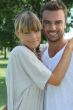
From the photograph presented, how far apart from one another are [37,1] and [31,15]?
20072mm

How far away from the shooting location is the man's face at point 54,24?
11.8ft

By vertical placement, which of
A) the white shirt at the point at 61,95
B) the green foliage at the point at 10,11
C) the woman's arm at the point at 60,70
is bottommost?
the green foliage at the point at 10,11

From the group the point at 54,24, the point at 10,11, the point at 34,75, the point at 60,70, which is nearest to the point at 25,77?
the point at 34,75

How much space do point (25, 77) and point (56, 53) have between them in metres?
0.38

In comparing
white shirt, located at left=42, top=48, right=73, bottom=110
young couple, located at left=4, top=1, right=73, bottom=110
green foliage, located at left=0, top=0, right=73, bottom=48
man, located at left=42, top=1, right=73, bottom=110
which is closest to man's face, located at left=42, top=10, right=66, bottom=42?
man, located at left=42, top=1, right=73, bottom=110

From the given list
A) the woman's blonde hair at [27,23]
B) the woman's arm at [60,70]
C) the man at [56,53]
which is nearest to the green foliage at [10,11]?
the man at [56,53]

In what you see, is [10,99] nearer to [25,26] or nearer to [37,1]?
[25,26]

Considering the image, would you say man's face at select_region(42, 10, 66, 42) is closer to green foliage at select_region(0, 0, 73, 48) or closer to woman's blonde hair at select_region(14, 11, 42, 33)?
woman's blonde hair at select_region(14, 11, 42, 33)

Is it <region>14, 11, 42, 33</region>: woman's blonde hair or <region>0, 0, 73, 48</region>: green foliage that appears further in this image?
<region>0, 0, 73, 48</region>: green foliage

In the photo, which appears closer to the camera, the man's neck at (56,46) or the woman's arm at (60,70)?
the woman's arm at (60,70)

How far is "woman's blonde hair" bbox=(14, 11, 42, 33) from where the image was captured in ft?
11.3

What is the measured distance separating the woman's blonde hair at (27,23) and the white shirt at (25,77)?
18 cm

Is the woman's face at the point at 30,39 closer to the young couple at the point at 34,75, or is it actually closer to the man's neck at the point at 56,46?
the young couple at the point at 34,75

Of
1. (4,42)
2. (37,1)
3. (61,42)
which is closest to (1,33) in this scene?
(4,42)
